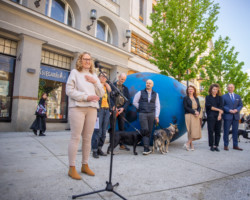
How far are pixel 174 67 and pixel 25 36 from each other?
28.2 feet

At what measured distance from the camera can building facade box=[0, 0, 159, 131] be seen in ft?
27.3

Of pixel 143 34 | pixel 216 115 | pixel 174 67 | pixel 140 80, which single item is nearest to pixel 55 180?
pixel 140 80

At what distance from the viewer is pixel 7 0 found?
762 cm

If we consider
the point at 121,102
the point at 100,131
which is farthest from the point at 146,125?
the point at 100,131

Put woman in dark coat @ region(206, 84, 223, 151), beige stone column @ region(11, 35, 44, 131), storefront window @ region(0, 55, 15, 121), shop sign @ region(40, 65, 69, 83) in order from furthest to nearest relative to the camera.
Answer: shop sign @ region(40, 65, 69, 83) < storefront window @ region(0, 55, 15, 121) < beige stone column @ region(11, 35, 44, 131) < woman in dark coat @ region(206, 84, 223, 151)

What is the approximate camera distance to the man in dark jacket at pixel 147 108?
187 inches

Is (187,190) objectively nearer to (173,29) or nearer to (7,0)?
(7,0)

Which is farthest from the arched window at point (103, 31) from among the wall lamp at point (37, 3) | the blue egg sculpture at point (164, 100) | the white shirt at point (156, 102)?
the white shirt at point (156, 102)

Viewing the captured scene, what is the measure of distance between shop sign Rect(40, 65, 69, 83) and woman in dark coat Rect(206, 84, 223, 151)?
7.84m

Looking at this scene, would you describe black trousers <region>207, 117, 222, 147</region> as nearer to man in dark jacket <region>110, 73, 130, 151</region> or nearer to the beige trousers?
man in dark jacket <region>110, 73, 130, 151</region>

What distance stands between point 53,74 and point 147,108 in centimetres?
713

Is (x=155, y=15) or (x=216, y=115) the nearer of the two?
(x=216, y=115)

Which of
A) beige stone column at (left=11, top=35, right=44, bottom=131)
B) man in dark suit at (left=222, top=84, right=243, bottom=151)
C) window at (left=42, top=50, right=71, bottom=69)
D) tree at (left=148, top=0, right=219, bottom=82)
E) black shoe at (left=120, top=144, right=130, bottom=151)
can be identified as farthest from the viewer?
tree at (left=148, top=0, right=219, bottom=82)

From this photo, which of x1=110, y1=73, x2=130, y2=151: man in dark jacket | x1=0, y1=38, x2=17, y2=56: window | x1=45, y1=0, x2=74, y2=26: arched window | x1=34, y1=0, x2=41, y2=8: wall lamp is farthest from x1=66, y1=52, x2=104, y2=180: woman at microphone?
x1=45, y1=0, x2=74, y2=26: arched window
